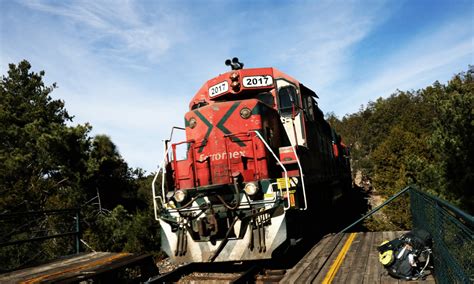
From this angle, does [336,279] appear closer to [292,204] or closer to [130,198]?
[292,204]

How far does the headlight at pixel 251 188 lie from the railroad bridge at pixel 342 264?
1.37 meters

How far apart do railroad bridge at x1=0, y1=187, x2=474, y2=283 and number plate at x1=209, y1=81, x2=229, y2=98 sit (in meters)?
3.93

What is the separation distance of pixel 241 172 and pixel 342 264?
99.3 inches

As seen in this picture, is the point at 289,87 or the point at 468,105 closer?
the point at 289,87

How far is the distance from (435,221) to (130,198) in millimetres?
17468

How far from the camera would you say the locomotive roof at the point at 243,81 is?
8086 millimetres

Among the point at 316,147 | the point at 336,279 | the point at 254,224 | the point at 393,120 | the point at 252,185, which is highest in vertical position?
the point at 393,120

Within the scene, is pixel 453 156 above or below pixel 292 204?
above

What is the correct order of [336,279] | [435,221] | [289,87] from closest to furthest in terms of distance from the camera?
[435,221], [336,279], [289,87]

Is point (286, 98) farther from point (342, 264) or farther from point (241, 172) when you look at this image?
point (342, 264)

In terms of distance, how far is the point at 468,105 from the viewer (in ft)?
42.5

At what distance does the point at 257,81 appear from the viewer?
27.1 feet

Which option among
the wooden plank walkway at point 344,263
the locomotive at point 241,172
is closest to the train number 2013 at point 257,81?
the locomotive at point 241,172

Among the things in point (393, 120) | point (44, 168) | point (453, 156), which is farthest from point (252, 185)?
point (393, 120)
